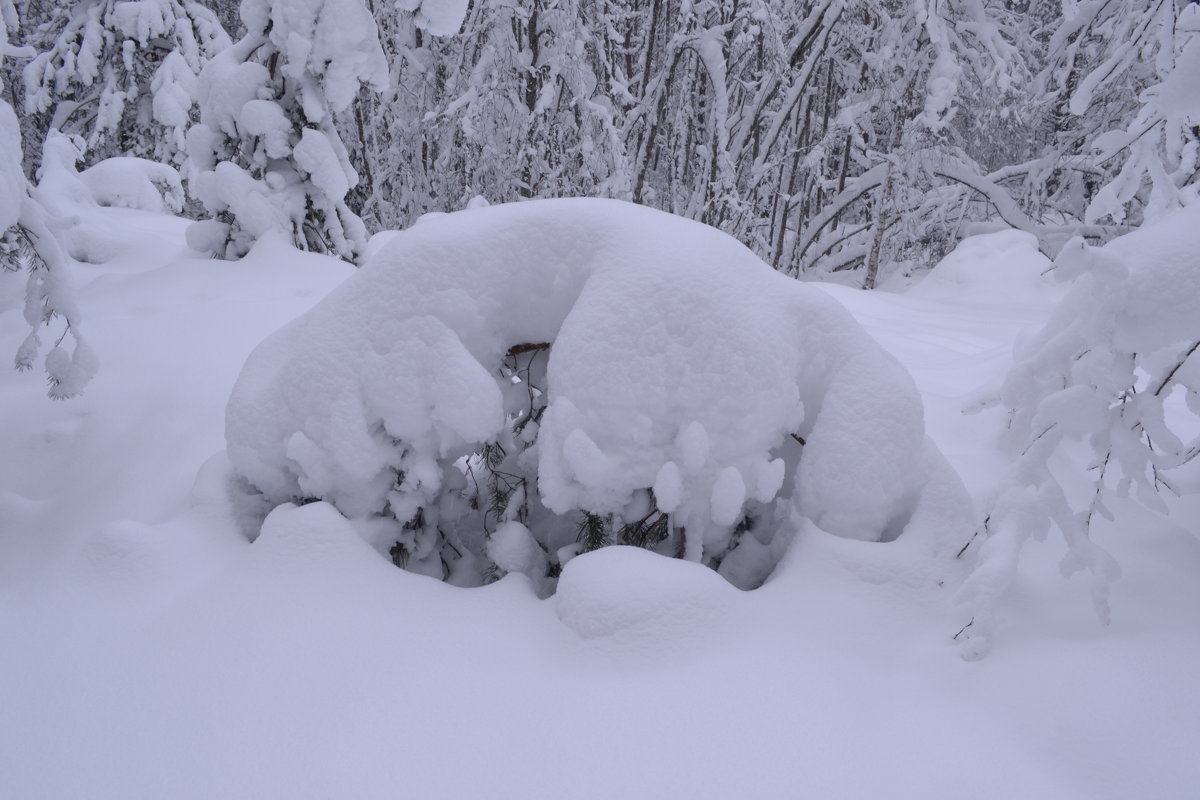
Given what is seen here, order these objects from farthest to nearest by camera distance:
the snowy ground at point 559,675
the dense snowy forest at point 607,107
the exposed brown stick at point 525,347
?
the dense snowy forest at point 607,107 → the exposed brown stick at point 525,347 → the snowy ground at point 559,675

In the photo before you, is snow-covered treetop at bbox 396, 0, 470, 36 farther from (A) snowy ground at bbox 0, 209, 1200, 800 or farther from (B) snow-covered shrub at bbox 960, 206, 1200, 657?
(B) snow-covered shrub at bbox 960, 206, 1200, 657

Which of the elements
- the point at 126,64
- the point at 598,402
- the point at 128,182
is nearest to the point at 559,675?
the point at 598,402

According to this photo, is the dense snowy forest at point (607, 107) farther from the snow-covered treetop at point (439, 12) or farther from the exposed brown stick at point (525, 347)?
the exposed brown stick at point (525, 347)

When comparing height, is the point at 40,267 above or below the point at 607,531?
above

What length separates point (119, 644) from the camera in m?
2.19

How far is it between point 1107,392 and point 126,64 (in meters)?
16.8

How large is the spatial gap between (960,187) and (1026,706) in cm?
1402

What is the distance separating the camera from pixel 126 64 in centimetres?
1312

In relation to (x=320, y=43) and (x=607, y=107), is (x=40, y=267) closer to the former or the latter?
(x=320, y=43)

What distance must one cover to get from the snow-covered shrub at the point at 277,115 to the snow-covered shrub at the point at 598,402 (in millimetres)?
3916

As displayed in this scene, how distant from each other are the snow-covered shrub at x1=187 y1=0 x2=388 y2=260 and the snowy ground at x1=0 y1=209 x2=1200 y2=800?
3.83 metres

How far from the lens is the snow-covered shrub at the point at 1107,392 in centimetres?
203

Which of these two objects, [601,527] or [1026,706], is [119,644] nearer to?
[601,527]

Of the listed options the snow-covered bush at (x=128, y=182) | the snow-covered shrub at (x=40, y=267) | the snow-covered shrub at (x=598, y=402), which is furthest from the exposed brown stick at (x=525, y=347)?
the snow-covered bush at (x=128, y=182)
